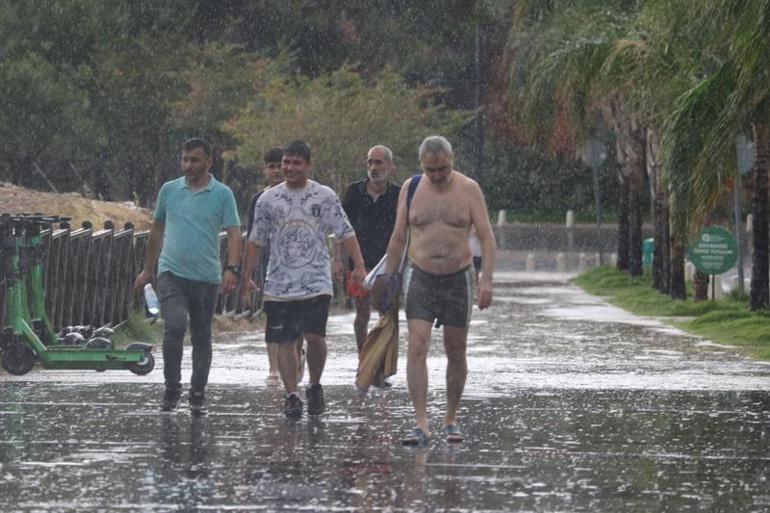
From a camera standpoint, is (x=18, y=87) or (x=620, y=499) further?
(x=18, y=87)

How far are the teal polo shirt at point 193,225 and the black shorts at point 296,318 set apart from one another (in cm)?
58

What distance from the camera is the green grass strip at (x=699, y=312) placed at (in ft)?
70.4

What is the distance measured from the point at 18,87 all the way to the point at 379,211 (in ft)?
111

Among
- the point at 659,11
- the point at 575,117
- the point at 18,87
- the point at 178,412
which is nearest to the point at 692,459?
the point at 178,412

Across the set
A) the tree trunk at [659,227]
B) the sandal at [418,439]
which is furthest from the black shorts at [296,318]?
the tree trunk at [659,227]

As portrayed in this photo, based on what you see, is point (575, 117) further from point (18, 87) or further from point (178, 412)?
point (18, 87)

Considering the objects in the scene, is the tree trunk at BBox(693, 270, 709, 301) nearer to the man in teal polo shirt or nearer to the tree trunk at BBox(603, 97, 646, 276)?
the tree trunk at BBox(603, 97, 646, 276)

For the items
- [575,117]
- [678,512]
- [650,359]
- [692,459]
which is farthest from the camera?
[575,117]

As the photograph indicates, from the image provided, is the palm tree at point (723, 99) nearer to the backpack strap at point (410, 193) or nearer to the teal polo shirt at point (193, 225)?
the teal polo shirt at point (193, 225)

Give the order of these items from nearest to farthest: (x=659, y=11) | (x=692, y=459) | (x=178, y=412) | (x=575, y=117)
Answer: (x=692, y=459) → (x=178, y=412) → (x=659, y=11) → (x=575, y=117)

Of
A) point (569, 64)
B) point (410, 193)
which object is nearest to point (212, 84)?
point (569, 64)

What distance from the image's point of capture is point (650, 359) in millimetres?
18859

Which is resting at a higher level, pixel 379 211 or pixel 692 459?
pixel 379 211

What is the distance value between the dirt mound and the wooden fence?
1.96 meters
